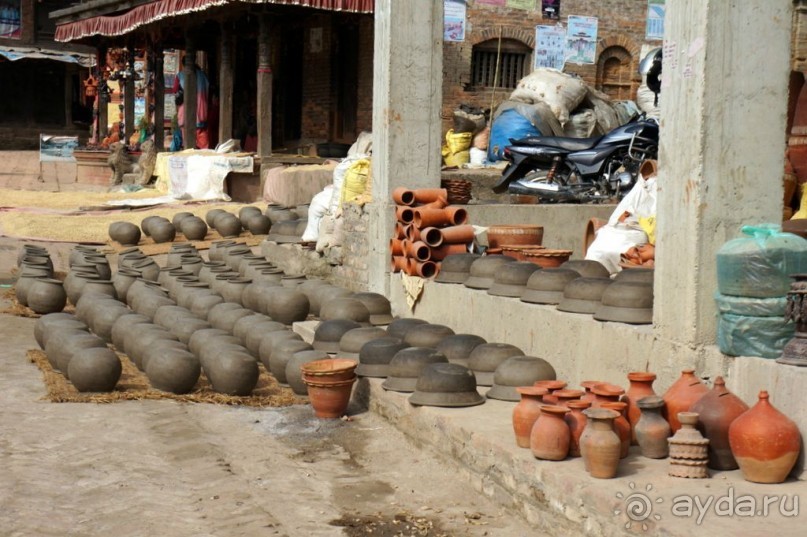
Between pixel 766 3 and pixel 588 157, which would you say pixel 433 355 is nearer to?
pixel 766 3

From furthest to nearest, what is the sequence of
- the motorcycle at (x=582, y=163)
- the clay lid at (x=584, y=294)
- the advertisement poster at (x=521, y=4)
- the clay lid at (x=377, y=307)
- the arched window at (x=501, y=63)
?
the arched window at (x=501, y=63) → the advertisement poster at (x=521, y=4) → the motorcycle at (x=582, y=163) → the clay lid at (x=377, y=307) → the clay lid at (x=584, y=294)

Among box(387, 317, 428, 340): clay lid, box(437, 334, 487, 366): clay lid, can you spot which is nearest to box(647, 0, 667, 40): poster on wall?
box(387, 317, 428, 340): clay lid

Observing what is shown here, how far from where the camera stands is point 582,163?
38.3 ft

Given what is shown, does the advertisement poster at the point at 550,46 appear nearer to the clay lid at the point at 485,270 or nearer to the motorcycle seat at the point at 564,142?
the motorcycle seat at the point at 564,142

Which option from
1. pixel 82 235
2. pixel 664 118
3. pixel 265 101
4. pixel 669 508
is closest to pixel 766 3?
pixel 664 118

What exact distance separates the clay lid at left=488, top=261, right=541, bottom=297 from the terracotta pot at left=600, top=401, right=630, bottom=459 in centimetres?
221

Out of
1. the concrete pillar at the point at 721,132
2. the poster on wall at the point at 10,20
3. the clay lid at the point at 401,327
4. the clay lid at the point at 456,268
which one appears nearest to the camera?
the concrete pillar at the point at 721,132

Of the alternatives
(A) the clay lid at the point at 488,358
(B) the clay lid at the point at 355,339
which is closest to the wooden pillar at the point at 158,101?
(B) the clay lid at the point at 355,339

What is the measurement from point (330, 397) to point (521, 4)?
43.6 ft

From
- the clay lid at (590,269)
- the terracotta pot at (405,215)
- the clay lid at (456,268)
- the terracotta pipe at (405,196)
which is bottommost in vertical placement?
the clay lid at (456,268)

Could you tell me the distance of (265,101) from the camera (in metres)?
17.1

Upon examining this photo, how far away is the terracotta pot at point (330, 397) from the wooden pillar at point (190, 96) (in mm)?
14205

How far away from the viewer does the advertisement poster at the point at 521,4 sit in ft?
61.1

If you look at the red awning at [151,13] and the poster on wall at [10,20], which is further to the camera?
the poster on wall at [10,20]
